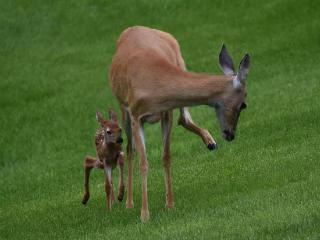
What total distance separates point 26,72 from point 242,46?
17.8 ft

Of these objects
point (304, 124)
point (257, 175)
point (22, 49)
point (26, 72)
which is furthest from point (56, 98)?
point (257, 175)

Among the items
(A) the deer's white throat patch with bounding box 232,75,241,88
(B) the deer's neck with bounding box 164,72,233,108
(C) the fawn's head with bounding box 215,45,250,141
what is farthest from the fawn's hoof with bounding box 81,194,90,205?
(A) the deer's white throat patch with bounding box 232,75,241,88

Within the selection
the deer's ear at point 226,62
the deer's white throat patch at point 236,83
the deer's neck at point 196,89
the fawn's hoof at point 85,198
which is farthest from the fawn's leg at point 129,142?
the deer's white throat patch at point 236,83

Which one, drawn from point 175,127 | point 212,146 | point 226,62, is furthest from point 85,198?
point 175,127

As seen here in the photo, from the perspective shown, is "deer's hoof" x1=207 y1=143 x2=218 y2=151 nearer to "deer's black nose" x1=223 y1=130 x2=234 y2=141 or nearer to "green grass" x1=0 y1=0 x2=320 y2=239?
"green grass" x1=0 y1=0 x2=320 y2=239

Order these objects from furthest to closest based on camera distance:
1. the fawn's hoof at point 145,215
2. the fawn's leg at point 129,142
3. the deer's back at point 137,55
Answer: the fawn's leg at point 129,142 < the deer's back at point 137,55 < the fawn's hoof at point 145,215

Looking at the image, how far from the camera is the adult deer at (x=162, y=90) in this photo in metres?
10.6

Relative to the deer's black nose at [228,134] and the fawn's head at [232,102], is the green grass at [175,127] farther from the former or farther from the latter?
the fawn's head at [232,102]

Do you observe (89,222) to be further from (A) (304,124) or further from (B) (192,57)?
(B) (192,57)

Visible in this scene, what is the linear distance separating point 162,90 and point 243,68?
3.18 ft

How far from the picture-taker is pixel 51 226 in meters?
11.9

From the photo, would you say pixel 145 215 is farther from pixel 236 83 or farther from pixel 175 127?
pixel 175 127

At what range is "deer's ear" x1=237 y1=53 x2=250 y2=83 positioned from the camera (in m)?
10.3

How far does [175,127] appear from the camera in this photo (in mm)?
19250
